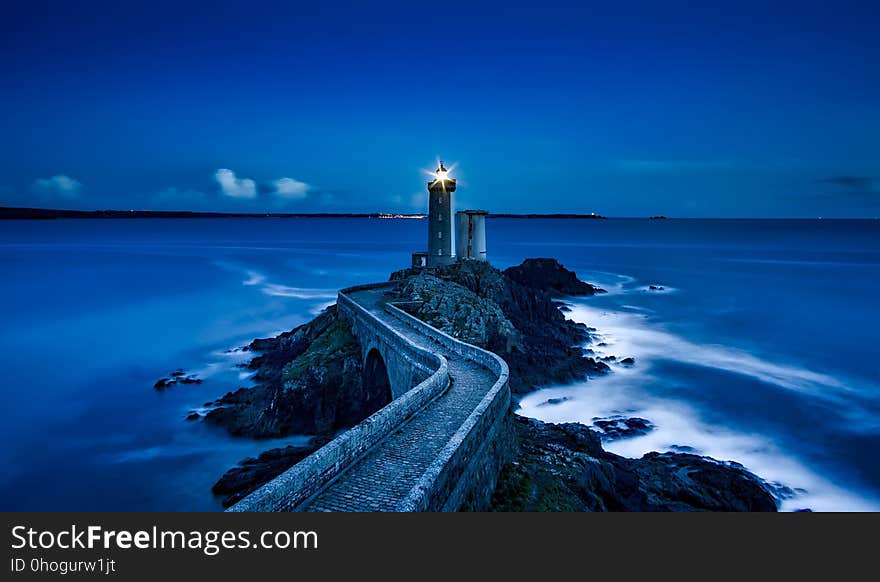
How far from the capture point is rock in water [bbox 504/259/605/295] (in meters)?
44.9

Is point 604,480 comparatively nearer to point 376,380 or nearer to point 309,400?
point 376,380

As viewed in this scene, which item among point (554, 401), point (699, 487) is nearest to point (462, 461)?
point (699, 487)

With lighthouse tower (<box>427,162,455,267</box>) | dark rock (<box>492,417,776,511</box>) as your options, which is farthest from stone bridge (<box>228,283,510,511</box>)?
lighthouse tower (<box>427,162,455,267</box>)

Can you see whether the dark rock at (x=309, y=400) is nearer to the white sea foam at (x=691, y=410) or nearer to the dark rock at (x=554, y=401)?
the dark rock at (x=554, y=401)

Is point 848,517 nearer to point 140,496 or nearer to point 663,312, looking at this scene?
point 140,496

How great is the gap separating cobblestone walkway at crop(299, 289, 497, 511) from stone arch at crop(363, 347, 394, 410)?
5624 millimetres

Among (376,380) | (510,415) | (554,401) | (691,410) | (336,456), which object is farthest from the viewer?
(691,410)

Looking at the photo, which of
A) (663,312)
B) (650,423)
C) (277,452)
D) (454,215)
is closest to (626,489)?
(650,423)

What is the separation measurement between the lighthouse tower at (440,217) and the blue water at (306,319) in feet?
35.9

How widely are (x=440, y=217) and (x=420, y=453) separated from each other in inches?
901

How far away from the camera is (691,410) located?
2127cm

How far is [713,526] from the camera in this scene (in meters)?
6.74

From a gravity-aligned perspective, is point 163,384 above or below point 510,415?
below

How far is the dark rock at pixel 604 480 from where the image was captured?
10648 mm
